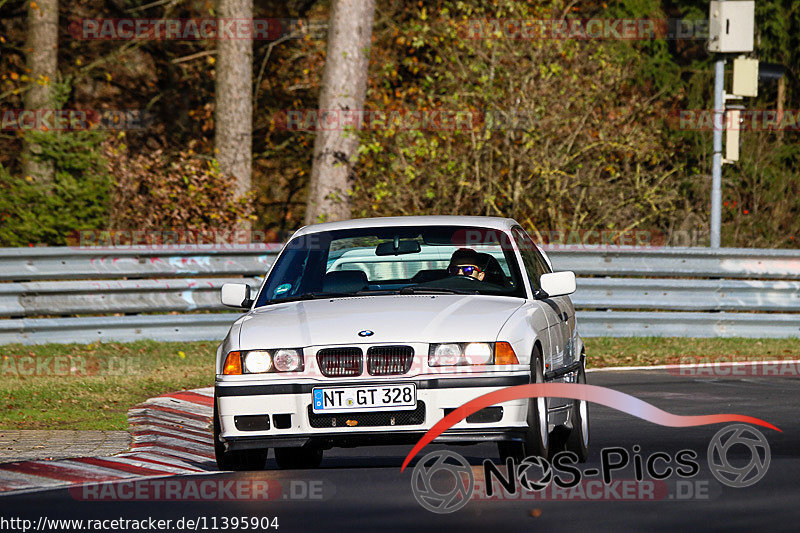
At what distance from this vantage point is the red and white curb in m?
8.86

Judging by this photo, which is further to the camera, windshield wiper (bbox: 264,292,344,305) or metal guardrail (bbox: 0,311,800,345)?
metal guardrail (bbox: 0,311,800,345)

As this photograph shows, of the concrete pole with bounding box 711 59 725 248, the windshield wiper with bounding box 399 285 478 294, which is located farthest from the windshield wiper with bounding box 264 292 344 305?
the concrete pole with bounding box 711 59 725 248

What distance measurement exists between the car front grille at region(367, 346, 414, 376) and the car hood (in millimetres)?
55

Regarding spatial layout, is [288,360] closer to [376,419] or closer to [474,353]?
[376,419]

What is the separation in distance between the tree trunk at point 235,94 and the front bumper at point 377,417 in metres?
17.3

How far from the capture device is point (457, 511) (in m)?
7.37

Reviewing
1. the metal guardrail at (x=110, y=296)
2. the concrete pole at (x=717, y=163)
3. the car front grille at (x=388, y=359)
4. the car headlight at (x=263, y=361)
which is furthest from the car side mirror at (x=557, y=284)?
the concrete pole at (x=717, y=163)

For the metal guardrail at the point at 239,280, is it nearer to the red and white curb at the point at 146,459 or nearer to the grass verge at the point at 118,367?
the grass verge at the point at 118,367

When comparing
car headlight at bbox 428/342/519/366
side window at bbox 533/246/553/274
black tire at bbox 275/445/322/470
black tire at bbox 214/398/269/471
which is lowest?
black tire at bbox 275/445/322/470

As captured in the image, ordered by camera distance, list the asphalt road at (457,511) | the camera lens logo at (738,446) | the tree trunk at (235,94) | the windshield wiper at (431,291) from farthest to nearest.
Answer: the tree trunk at (235,94) → the windshield wiper at (431,291) → the camera lens logo at (738,446) → the asphalt road at (457,511)

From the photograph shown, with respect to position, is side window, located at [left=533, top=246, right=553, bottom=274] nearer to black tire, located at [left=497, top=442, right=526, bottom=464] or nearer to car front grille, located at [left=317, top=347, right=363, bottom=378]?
black tire, located at [left=497, top=442, right=526, bottom=464]

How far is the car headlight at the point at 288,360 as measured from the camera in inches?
328

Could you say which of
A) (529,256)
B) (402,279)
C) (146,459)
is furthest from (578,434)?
(146,459)

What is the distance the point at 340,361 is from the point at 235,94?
18.0 meters
